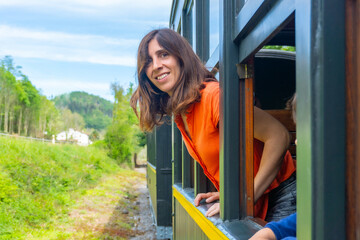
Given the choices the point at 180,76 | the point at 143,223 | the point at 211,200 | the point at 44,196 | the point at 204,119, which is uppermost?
the point at 180,76

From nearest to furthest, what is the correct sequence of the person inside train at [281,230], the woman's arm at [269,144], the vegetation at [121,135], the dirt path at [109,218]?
the person inside train at [281,230]
the woman's arm at [269,144]
the dirt path at [109,218]
the vegetation at [121,135]

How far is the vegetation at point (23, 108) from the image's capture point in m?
42.7

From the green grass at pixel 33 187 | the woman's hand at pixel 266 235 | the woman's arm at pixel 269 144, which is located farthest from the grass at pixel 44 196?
the woman's hand at pixel 266 235

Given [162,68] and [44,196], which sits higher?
[162,68]

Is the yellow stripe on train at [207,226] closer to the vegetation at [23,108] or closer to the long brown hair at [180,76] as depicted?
the long brown hair at [180,76]

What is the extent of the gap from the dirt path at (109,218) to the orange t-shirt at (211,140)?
618 centimetres

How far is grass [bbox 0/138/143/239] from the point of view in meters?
7.56

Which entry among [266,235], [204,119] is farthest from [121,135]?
[266,235]

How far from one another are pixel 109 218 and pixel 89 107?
129319 millimetres

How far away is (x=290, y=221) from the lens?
1134 millimetres

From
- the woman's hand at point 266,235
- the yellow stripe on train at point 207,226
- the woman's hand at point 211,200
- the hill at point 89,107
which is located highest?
the hill at point 89,107

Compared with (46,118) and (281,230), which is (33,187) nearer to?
(281,230)

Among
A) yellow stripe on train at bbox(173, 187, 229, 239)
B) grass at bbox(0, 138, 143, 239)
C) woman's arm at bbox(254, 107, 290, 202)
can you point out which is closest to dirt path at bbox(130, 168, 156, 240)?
grass at bbox(0, 138, 143, 239)

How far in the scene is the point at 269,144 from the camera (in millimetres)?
1568
